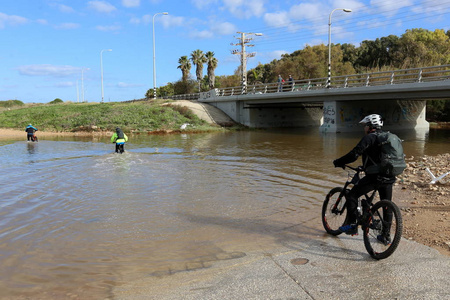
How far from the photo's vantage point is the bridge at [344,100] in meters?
26.1

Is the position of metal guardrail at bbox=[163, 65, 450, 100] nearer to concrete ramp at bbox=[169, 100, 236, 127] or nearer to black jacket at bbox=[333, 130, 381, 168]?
concrete ramp at bbox=[169, 100, 236, 127]

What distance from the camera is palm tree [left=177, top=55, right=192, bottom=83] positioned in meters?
76.3

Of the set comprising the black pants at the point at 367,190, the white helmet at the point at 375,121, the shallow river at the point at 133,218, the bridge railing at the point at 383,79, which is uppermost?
the bridge railing at the point at 383,79

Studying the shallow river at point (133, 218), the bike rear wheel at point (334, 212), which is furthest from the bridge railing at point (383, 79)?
the bike rear wheel at point (334, 212)

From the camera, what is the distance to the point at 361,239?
5359 millimetres

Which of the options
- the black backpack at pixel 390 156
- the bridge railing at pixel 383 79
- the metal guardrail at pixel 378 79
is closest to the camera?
the black backpack at pixel 390 156

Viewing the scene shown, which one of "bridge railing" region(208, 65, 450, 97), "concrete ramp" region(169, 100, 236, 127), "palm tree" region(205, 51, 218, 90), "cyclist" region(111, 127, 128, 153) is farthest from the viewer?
"palm tree" region(205, 51, 218, 90)

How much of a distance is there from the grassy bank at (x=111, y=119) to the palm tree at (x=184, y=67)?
106 ft

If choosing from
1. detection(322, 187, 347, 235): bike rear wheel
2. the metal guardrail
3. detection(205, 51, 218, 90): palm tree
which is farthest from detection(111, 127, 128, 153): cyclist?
detection(205, 51, 218, 90): palm tree

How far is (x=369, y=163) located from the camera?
4777mm

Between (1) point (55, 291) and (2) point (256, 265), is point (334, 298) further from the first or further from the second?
(1) point (55, 291)

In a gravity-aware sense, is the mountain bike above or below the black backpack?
below

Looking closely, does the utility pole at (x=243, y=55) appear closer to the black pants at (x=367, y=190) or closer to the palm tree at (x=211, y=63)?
the palm tree at (x=211, y=63)

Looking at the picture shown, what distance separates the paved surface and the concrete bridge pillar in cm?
2908
